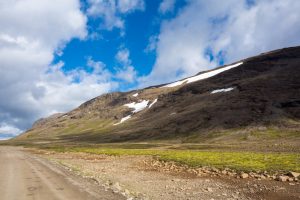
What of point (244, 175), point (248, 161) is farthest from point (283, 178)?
point (248, 161)

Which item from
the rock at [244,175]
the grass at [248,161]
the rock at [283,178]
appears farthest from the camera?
the grass at [248,161]

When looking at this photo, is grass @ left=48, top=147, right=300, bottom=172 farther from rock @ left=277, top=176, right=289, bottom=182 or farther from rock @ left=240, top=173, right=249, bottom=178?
rock @ left=277, top=176, right=289, bottom=182

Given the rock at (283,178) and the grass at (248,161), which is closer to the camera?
the rock at (283,178)

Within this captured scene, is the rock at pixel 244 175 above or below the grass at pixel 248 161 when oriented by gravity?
below

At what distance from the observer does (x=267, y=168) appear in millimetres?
29969

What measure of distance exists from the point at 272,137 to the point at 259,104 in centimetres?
4233

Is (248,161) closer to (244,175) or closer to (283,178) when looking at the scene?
(244,175)

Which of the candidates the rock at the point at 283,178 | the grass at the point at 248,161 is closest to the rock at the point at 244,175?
the rock at the point at 283,178

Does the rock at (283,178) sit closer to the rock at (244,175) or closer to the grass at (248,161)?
the rock at (244,175)

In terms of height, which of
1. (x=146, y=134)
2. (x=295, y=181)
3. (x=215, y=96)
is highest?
(x=215, y=96)

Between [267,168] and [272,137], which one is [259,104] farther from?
[267,168]

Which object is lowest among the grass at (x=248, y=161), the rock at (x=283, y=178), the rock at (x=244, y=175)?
the rock at (x=283, y=178)

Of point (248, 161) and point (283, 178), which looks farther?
point (248, 161)

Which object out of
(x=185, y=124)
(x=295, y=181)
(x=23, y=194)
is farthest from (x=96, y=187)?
(x=185, y=124)
